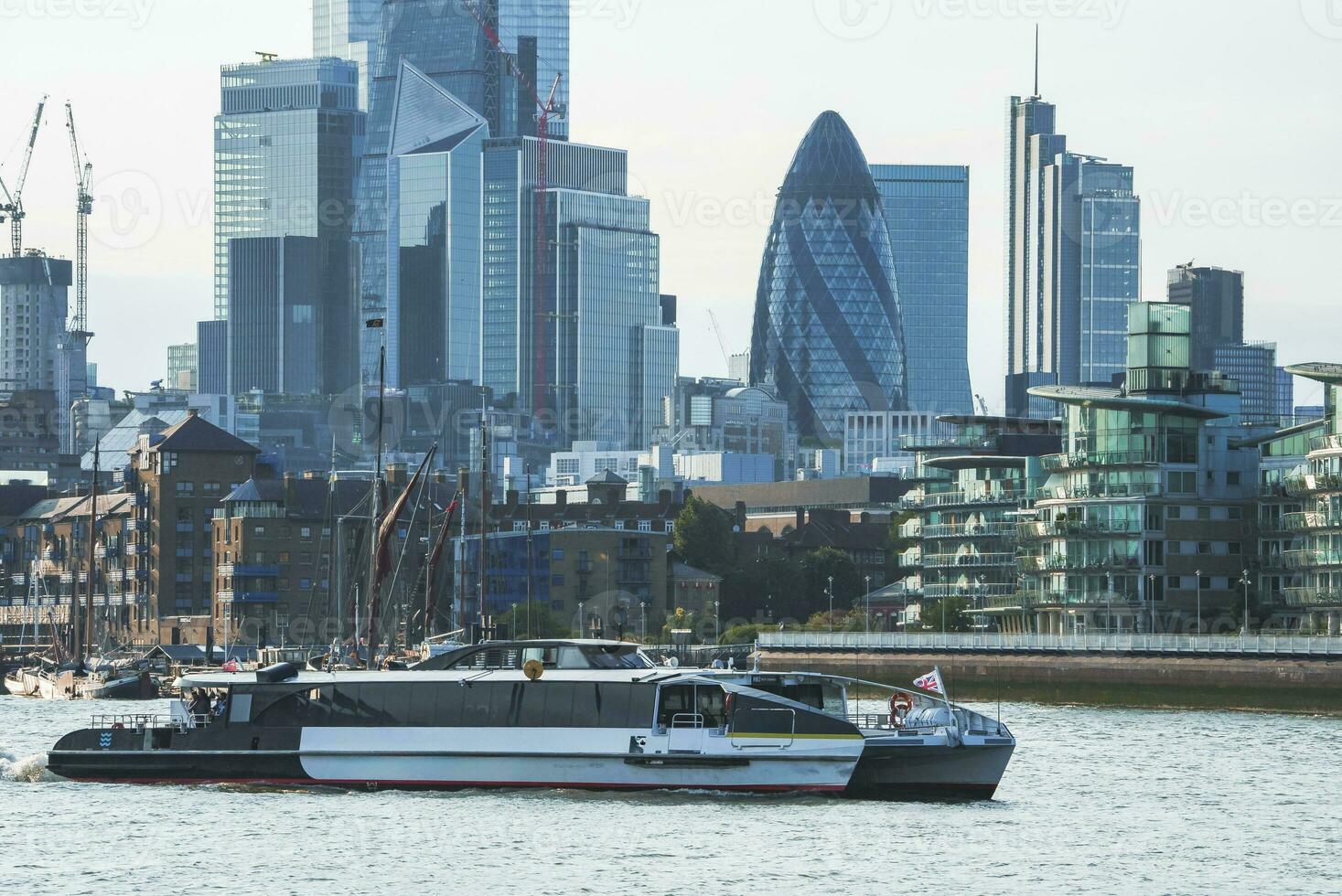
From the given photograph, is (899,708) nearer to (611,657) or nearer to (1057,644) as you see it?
(611,657)

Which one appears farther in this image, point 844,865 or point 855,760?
point 855,760

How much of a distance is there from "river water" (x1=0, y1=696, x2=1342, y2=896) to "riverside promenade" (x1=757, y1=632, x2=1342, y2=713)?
30.9 m

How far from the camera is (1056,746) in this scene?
93688 mm

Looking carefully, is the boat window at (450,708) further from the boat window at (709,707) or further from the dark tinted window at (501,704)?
the boat window at (709,707)

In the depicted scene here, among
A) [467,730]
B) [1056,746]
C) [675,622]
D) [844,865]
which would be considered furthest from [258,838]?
[675,622]

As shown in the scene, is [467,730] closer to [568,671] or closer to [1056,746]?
[568,671]

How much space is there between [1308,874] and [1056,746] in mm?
32526

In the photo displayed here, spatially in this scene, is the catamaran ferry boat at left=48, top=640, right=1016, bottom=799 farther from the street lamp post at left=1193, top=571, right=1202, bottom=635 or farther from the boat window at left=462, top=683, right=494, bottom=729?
the street lamp post at left=1193, top=571, right=1202, bottom=635

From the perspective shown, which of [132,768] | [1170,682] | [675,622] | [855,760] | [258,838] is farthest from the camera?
[675,622]

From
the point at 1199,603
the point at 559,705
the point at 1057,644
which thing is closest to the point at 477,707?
the point at 559,705

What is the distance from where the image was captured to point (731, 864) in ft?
202

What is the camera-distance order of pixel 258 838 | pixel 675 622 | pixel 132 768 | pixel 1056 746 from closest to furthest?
pixel 258 838 < pixel 132 768 < pixel 1056 746 < pixel 675 622

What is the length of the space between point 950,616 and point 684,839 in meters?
103

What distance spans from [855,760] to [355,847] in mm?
14637
